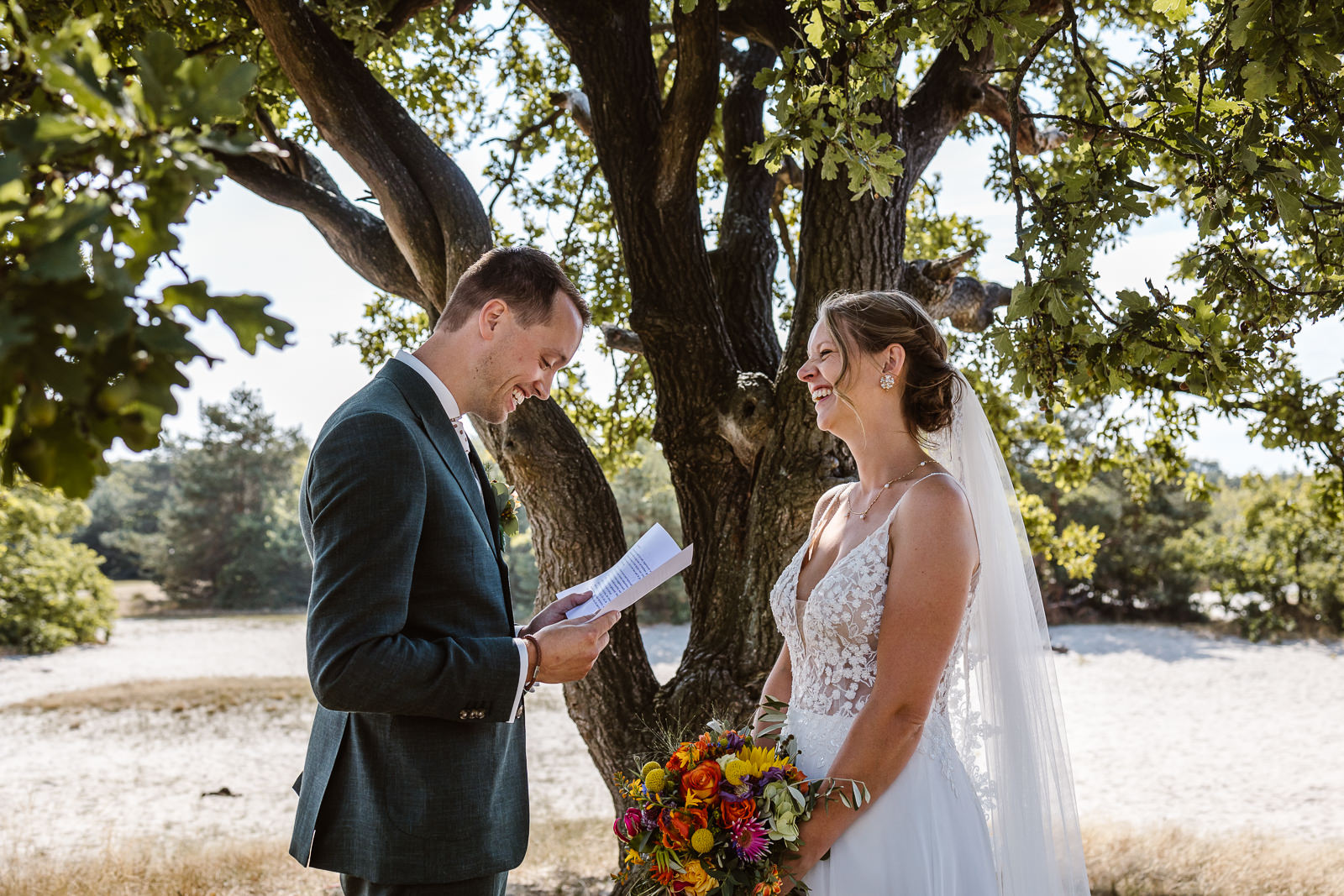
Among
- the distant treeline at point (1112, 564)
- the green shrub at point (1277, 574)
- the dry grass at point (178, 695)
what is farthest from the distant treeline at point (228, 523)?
the green shrub at point (1277, 574)

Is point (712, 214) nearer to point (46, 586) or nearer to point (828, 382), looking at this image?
point (828, 382)

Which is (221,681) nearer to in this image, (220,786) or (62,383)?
(220,786)

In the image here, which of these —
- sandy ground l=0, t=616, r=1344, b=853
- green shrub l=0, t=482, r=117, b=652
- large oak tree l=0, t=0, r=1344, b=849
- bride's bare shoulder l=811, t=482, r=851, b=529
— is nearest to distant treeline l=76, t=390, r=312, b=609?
green shrub l=0, t=482, r=117, b=652

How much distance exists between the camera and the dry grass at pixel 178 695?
15484mm

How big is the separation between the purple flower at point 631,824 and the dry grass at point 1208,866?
18.2 feet

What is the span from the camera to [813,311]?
4191mm

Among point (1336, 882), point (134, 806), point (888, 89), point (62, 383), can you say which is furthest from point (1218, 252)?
point (134, 806)

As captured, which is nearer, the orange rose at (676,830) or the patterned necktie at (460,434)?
the orange rose at (676,830)

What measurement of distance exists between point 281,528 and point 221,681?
18413 mm

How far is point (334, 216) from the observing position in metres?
4.86

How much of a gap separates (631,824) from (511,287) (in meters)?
1.43

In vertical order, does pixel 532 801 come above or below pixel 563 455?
below

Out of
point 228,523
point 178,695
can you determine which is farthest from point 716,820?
point 228,523

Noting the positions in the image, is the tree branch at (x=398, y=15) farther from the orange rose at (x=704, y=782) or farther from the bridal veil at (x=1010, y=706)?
the orange rose at (x=704, y=782)
